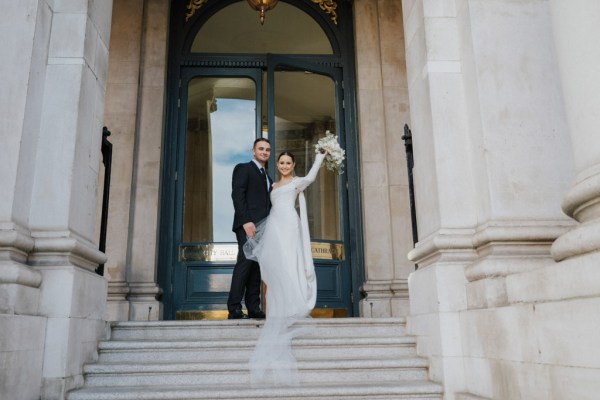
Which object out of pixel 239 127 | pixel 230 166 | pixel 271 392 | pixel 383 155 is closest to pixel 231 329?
pixel 271 392

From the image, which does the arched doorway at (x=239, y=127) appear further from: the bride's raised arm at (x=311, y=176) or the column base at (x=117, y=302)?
the bride's raised arm at (x=311, y=176)

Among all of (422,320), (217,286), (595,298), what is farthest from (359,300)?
(595,298)

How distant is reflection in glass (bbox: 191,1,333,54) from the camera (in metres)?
9.09

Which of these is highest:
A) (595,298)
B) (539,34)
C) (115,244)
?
(539,34)

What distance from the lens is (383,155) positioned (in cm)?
841

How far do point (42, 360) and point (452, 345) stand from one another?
3.01 meters

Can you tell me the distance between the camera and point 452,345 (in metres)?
4.35

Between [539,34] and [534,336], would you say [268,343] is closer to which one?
[534,336]

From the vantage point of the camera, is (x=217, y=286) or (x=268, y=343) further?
(x=217, y=286)

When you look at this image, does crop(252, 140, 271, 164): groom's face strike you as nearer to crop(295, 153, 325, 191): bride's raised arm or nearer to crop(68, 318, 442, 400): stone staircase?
crop(295, 153, 325, 191): bride's raised arm

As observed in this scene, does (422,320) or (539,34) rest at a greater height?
(539,34)

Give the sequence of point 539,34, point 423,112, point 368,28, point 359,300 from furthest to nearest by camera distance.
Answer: point 368,28 < point 359,300 < point 423,112 < point 539,34

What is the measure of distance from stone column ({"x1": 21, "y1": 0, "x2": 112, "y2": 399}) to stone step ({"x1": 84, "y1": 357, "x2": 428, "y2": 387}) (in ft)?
0.80

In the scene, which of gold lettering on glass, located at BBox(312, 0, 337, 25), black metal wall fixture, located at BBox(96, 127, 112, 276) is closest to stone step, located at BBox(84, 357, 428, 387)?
black metal wall fixture, located at BBox(96, 127, 112, 276)
